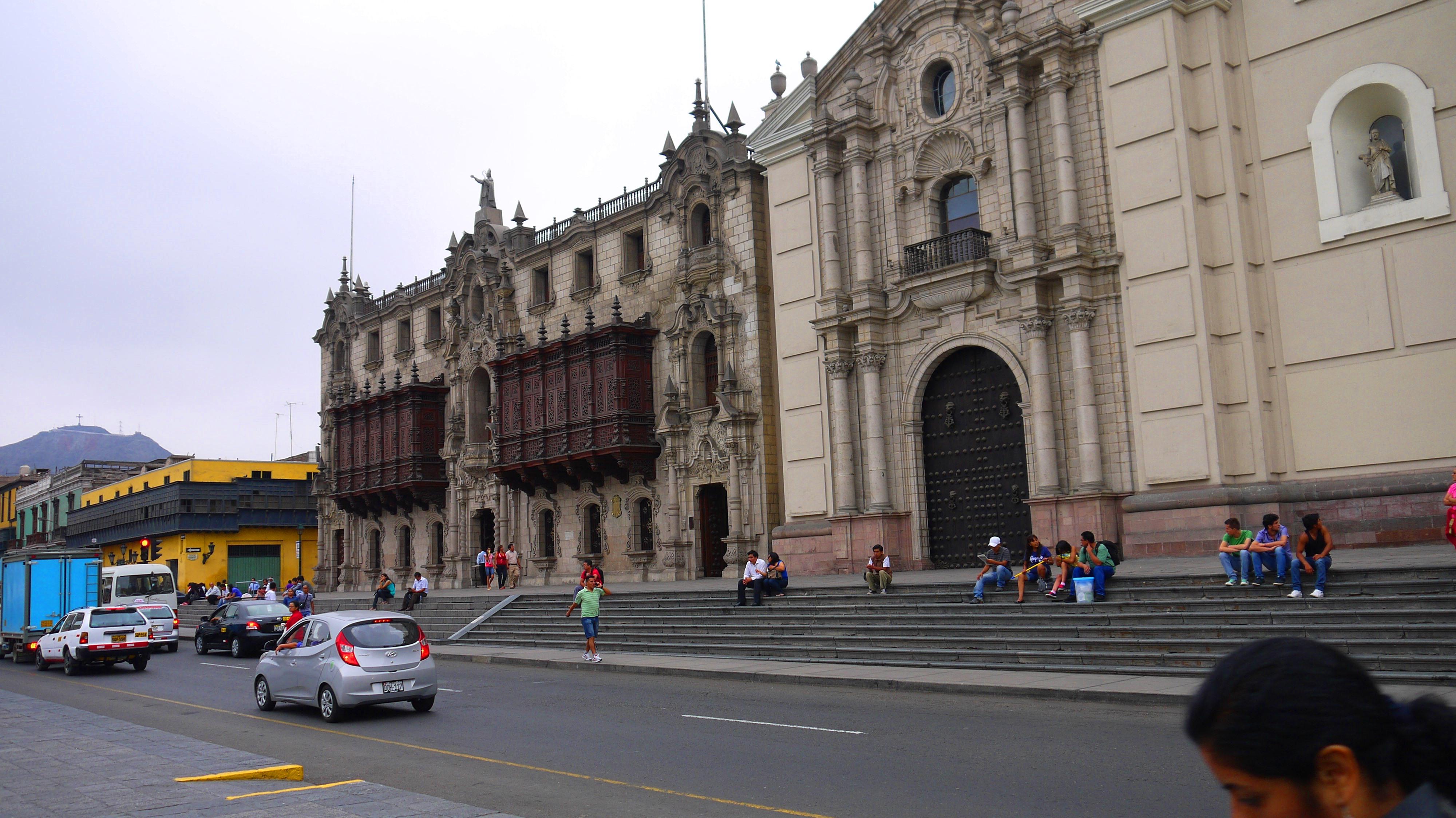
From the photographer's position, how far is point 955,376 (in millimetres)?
28000

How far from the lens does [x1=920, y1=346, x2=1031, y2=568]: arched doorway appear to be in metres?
26.7

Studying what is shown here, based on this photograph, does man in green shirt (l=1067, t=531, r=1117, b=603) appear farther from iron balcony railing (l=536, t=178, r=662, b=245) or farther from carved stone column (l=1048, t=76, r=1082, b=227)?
iron balcony railing (l=536, t=178, r=662, b=245)

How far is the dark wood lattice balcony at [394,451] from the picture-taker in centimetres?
4569

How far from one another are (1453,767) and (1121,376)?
23650mm

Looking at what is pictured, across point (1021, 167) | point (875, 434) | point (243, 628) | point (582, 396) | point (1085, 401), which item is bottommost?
point (243, 628)

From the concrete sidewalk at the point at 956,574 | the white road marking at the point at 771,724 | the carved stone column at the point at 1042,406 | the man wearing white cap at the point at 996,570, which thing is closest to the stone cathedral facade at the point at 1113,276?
the carved stone column at the point at 1042,406

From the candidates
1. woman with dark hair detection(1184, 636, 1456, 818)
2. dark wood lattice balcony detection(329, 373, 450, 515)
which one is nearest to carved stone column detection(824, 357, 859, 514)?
dark wood lattice balcony detection(329, 373, 450, 515)

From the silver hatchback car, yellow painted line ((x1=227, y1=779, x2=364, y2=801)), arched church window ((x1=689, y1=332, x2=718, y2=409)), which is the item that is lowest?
yellow painted line ((x1=227, y1=779, x2=364, y2=801))

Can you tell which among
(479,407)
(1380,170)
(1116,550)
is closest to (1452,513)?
(1116,550)

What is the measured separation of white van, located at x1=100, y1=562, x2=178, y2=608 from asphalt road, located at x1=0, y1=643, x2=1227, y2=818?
18.7 metres

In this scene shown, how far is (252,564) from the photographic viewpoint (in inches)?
2557

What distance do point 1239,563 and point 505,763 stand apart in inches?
480

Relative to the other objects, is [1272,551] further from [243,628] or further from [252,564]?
[252,564]

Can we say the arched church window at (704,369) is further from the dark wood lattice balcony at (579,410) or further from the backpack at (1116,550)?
the backpack at (1116,550)
